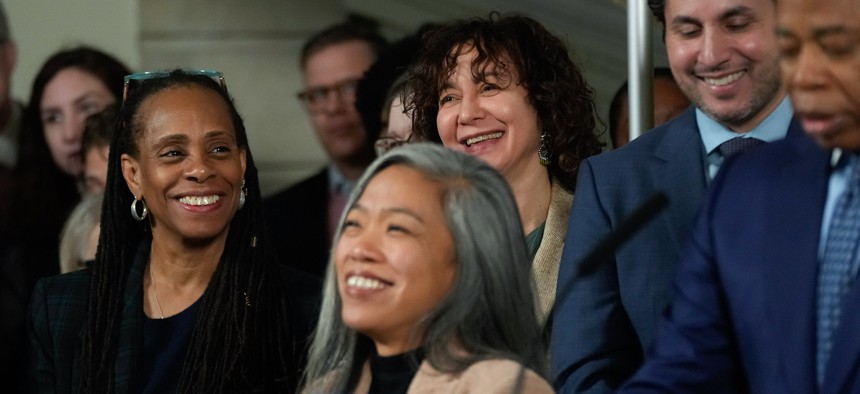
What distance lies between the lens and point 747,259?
7.84ft

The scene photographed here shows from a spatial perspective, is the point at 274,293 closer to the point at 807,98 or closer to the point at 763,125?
the point at 763,125

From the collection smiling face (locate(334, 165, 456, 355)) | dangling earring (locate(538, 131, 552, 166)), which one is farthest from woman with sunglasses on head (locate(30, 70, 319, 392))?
smiling face (locate(334, 165, 456, 355))

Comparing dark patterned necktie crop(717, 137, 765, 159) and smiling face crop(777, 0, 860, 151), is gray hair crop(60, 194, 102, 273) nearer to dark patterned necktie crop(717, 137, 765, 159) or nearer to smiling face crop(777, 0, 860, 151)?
dark patterned necktie crop(717, 137, 765, 159)

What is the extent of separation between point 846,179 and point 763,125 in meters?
0.93

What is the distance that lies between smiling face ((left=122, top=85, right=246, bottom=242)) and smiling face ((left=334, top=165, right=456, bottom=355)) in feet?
3.23

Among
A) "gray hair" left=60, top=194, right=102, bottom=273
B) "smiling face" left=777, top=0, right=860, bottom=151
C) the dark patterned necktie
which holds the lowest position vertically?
"gray hair" left=60, top=194, right=102, bottom=273

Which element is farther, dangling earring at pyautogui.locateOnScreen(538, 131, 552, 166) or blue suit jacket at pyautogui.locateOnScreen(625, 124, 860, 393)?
dangling earring at pyautogui.locateOnScreen(538, 131, 552, 166)

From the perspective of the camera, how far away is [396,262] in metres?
2.64

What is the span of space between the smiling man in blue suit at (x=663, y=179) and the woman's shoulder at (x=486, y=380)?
18.7 inches

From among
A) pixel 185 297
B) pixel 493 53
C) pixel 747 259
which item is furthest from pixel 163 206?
pixel 747 259

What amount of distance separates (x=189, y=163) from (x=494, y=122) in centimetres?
68

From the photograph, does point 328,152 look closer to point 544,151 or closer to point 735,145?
point 544,151

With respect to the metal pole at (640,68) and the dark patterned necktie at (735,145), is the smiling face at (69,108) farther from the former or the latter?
the dark patterned necktie at (735,145)

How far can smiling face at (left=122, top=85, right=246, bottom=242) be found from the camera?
144 inches
